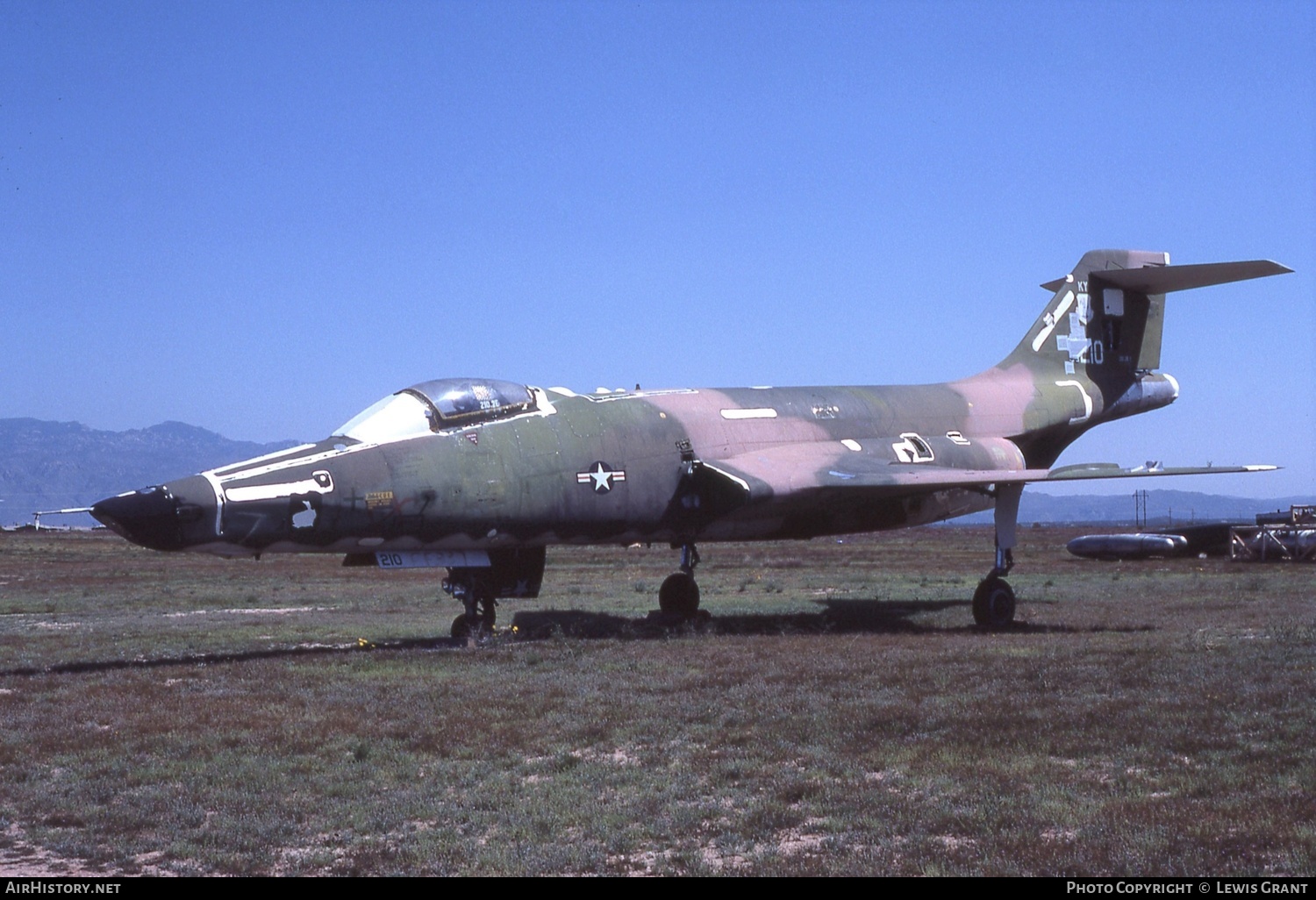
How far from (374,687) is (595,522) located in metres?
5.32

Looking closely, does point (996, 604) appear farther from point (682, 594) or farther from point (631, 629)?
point (631, 629)

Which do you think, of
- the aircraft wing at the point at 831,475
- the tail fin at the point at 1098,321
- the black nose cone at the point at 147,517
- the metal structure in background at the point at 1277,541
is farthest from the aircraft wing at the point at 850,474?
the metal structure in background at the point at 1277,541

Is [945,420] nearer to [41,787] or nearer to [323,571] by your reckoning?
[41,787]

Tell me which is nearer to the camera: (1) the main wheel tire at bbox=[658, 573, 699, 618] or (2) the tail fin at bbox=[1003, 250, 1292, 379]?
(1) the main wheel tire at bbox=[658, 573, 699, 618]

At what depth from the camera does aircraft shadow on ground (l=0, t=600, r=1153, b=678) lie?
1603 cm

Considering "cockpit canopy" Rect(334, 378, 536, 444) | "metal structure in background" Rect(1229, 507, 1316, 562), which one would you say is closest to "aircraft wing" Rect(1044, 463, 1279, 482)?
"cockpit canopy" Rect(334, 378, 536, 444)

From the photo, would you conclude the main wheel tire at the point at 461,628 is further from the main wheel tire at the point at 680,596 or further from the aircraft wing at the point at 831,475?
the aircraft wing at the point at 831,475

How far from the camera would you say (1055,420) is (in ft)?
80.9

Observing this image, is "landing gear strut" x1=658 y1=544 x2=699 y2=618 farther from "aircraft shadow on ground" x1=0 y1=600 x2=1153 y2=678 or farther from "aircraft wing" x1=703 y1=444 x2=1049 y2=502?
"aircraft wing" x1=703 y1=444 x2=1049 y2=502

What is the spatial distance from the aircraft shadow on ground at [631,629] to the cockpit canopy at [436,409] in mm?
3056

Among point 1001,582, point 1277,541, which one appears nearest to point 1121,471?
point 1001,582

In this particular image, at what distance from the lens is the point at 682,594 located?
21.2m

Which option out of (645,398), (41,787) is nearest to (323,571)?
(645,398)

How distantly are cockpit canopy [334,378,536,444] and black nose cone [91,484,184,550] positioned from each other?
109 inches
